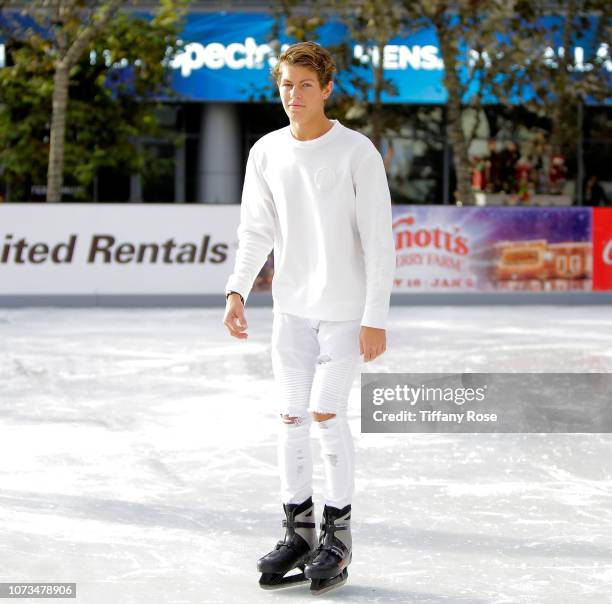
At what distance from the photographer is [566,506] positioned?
17.5ft

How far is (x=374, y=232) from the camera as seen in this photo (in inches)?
159

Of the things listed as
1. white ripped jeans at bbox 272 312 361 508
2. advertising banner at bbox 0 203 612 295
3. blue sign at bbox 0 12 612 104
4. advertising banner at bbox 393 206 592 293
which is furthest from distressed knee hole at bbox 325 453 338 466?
blue sign at bbox 0 12 612 104

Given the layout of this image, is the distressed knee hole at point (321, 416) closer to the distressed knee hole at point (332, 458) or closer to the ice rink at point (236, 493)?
the distressed knee hole at point (332, 458)

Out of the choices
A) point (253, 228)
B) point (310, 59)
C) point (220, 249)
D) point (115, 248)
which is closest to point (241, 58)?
point (220, 249)

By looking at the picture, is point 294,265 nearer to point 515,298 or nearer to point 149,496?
point 149,496

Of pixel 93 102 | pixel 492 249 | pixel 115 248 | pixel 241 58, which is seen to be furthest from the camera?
pixel 241 58

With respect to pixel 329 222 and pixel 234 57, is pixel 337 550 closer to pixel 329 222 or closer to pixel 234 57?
pixel 329 222

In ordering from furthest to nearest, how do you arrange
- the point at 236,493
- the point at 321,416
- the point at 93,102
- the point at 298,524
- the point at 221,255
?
the point at 93,102
the point at 221,255
the point at 236,493
the point at 298,524
the point at 321,416

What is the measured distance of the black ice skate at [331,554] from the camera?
13.1ft

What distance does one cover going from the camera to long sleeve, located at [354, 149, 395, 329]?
13.2 ft

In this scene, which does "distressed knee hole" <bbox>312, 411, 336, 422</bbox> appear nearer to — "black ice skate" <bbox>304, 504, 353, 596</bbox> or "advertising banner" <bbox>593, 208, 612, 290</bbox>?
"black ice skate" <bbox>304, 504, 353, 596</bbox>

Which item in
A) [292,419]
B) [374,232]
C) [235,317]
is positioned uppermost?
[374,232]

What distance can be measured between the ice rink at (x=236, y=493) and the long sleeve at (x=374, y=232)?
34.7 inches

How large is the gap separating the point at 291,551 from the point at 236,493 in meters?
1.43
